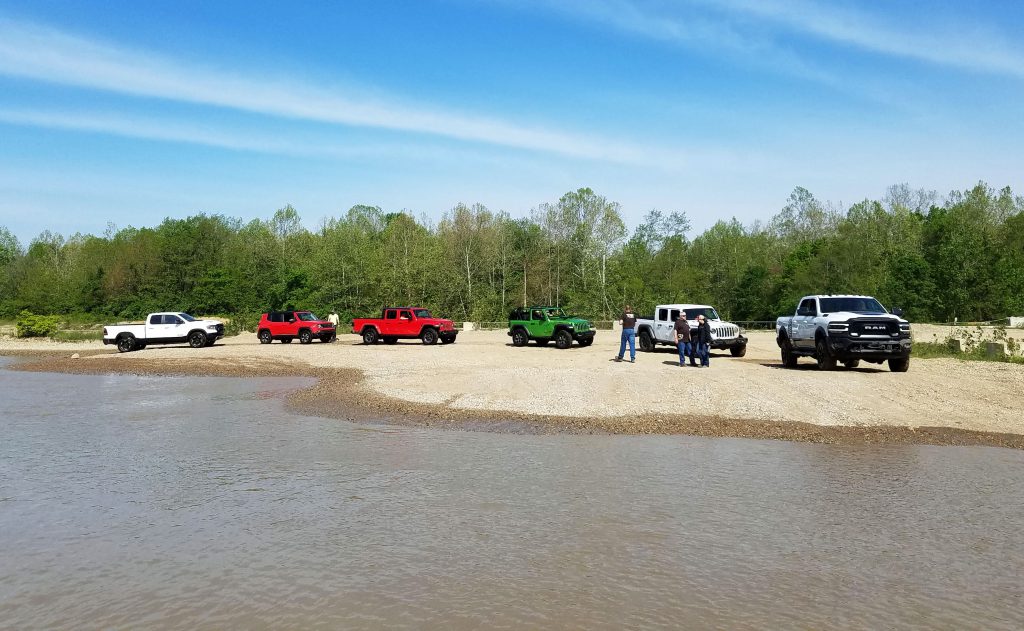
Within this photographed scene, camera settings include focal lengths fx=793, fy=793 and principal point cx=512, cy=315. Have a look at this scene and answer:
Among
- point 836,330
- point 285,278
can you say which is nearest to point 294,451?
point 836,330

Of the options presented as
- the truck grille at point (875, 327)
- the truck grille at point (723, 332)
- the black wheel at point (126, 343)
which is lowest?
the black wheel at point (126, 343)

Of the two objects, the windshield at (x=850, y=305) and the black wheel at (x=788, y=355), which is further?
the black wheel at (x=788, y=355)

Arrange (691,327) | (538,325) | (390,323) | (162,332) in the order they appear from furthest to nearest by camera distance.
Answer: (390,323) → (162,332) → (538,325) → (691,327)

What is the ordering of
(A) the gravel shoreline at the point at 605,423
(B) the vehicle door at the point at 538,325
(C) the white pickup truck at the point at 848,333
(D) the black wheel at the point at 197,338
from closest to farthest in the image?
(A) the gravel shoreline at the point at 605,423 → (C) the white pickup truck at the point at 848,333 → (B) the vehicle door at the point at 538,325 → (D) the black wheel at the point at 197,338

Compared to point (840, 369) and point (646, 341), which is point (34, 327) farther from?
point (840, 369)

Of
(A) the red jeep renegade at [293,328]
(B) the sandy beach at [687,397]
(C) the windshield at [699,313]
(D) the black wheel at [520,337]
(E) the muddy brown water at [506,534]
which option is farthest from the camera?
(A) the red jeep renegade at [293,328]

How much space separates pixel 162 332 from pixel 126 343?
6.24 feet

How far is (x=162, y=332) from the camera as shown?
39094mm

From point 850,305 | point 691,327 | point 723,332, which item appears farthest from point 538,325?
point 850,305

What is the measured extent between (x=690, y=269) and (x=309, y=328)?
56.4m

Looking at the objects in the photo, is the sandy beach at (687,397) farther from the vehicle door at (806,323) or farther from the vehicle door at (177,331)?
the vehicle door at (177,331)

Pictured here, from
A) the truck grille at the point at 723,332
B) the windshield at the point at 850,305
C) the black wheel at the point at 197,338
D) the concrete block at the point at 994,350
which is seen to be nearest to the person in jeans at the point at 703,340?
the windshield at the point at 850,305

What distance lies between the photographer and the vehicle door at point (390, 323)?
129 feet

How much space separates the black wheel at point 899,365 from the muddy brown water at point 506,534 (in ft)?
30.8
